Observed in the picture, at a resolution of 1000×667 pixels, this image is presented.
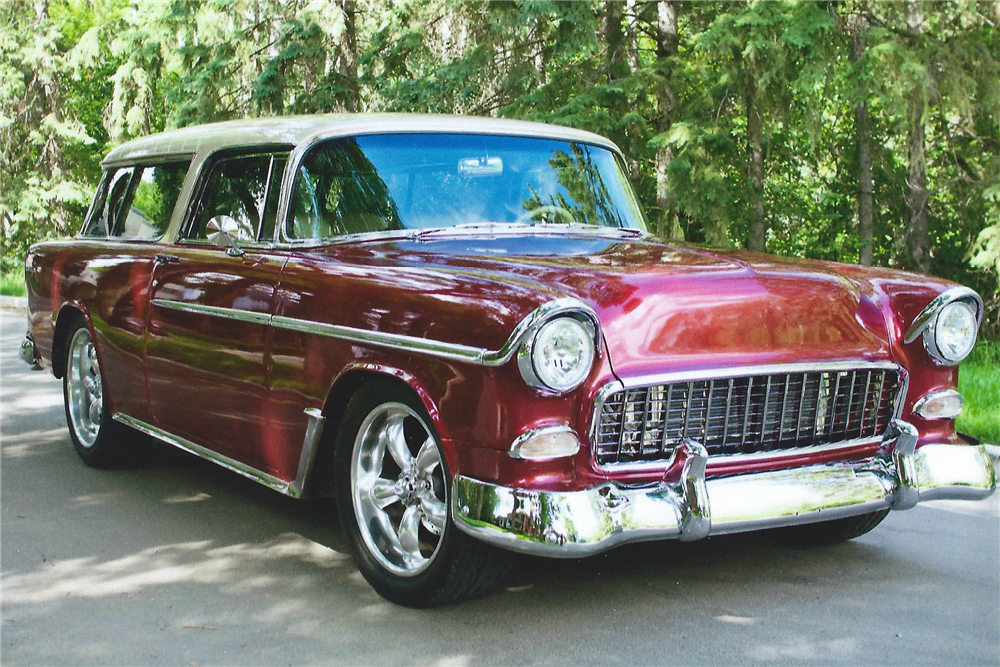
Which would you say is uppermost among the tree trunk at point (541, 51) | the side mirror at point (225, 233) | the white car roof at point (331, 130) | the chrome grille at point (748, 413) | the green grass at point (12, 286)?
the tree trunk at point (541, 51)

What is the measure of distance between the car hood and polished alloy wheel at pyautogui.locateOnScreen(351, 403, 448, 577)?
23.6 inches

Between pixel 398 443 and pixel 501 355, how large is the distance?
81 cm

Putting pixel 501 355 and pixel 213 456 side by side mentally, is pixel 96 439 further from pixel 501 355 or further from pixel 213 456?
pixel 501 355

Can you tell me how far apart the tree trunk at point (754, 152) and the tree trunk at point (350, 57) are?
18.7 feet

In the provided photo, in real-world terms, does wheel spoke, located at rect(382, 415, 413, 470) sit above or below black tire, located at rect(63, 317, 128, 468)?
above

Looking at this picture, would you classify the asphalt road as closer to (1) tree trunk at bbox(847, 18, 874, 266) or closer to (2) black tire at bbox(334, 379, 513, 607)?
(2) black tire at bbox(334, 379, 513, 607)

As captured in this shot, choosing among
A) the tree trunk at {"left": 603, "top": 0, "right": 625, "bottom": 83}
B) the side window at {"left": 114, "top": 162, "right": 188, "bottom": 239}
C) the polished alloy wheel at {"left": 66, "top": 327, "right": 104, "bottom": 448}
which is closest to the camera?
the side window at {"left": 114, "top": 162, "right": 188, "bottom": 239}

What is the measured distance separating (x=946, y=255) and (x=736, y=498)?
45.8ft

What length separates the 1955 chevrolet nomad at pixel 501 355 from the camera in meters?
3.48

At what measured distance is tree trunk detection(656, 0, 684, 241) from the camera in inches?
522

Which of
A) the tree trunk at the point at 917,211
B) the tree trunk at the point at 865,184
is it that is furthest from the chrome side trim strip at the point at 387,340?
the tree trunk at the point at 865,184

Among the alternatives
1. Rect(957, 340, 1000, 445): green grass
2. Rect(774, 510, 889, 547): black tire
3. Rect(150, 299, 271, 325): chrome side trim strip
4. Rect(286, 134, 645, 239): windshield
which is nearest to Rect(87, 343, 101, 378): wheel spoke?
Rect(150, 299, 271, 325): chrome side trim strip

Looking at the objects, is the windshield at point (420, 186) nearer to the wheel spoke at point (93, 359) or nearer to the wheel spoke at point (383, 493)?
the wheel spoke at point (383, 493)

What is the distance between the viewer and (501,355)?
3.42 m
